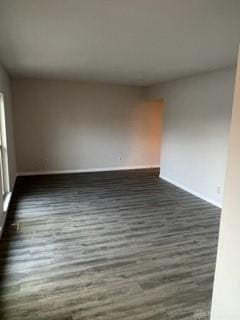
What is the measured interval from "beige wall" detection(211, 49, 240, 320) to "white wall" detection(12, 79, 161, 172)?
572 centimetres

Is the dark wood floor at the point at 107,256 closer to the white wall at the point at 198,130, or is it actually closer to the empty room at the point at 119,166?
the empty room at the point at 119,166

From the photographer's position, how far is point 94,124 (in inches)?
269

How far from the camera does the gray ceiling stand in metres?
1.88

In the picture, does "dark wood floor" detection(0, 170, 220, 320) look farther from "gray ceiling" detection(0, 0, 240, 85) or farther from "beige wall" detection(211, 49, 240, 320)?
"gray ceiling" detection(0, 0, 240, 85)

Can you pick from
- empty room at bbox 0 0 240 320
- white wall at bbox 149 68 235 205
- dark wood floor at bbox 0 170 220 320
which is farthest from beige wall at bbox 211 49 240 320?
white wall at bbox 149 68 235 205

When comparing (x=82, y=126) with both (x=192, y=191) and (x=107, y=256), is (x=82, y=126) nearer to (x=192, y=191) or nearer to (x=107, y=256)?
(x=192, y=191)

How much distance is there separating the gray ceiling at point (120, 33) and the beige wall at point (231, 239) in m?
1.13

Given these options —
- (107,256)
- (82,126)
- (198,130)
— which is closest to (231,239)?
(107,256)

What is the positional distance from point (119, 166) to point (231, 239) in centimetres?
608

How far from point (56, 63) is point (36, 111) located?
2484mm

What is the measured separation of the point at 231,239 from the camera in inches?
52.0

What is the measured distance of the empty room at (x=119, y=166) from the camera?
2.00m

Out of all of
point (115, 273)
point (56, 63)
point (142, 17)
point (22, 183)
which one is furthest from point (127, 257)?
point (22, 183)

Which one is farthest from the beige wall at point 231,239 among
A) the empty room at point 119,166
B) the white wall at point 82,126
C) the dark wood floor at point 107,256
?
the white wall at point 82,126
